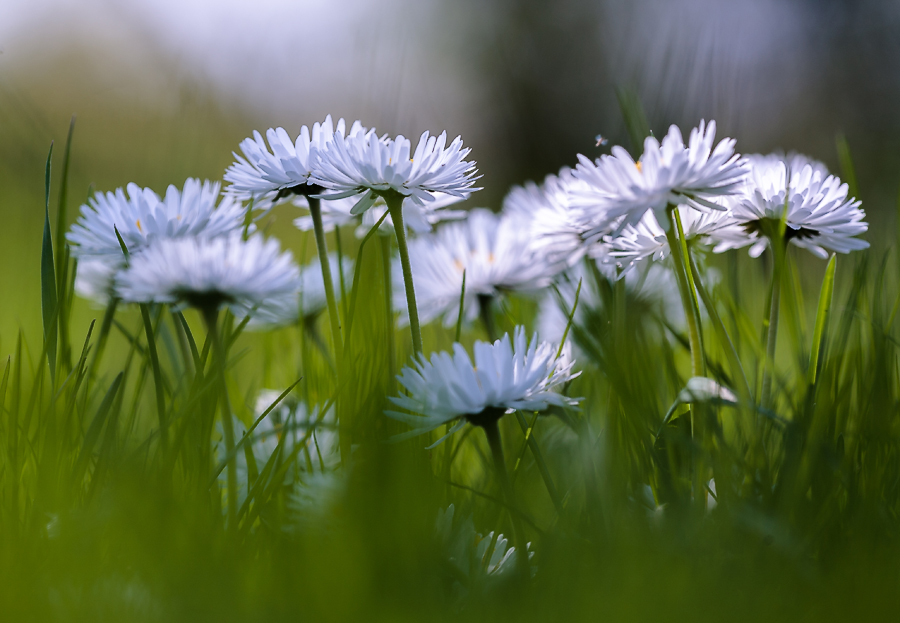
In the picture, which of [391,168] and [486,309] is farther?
[486,309]

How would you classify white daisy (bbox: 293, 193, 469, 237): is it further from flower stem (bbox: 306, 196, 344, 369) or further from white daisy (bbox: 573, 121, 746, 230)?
white daisy (bbox: 573, 121, 746, 230)

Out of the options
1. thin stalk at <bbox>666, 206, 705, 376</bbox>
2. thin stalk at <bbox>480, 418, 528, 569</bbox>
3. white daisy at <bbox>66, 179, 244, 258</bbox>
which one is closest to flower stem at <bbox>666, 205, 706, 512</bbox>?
thin stalk at <bbox>666, 206, 705, 376</bbox>

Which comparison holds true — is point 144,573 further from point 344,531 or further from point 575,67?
point 575,67

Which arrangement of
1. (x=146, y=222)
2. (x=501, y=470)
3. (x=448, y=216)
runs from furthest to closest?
(x=448, y=216) < (x=146, y=222) < (x=501, y=470)

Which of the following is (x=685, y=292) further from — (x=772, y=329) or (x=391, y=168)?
(x=391, y=168)

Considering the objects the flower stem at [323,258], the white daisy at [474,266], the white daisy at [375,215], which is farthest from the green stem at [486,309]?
the flower stem at [323,258]

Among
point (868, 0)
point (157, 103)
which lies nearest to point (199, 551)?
point (157, 103)

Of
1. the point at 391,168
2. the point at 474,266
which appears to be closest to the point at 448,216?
the point at 474,266
